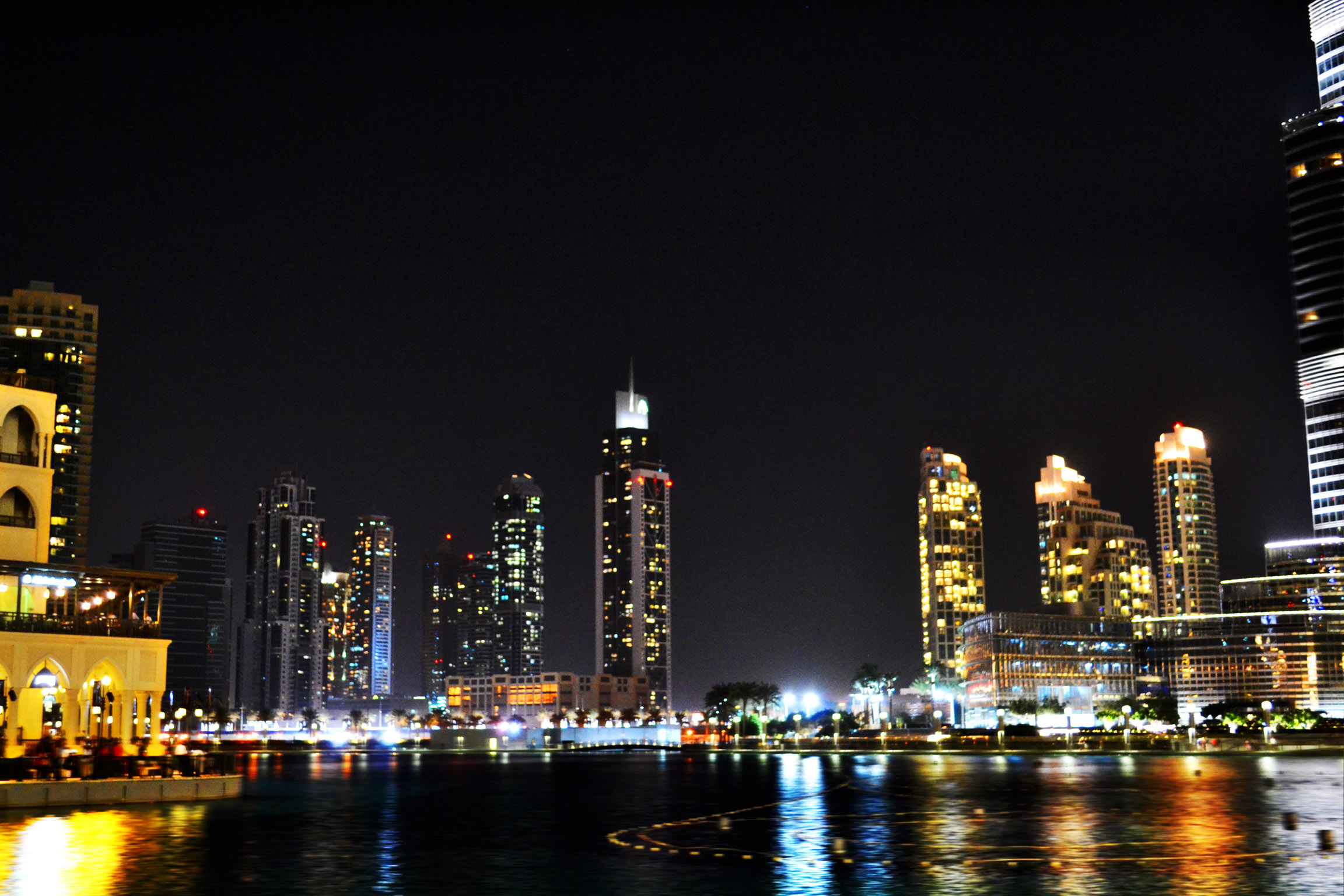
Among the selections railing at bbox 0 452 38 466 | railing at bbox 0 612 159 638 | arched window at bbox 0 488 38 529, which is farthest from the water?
railing at bbox 0 452 38 466

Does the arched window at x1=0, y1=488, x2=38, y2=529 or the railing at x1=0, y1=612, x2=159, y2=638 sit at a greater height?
the arched window at x1=0, y1=488, x2=38, y2=529

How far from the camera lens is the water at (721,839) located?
25781 millimetres

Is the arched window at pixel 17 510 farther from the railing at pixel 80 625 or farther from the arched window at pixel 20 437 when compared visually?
the railing at pixel 80 625

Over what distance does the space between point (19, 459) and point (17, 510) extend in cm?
271

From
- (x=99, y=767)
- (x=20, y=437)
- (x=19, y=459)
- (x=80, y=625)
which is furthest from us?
(x=20, y=437)

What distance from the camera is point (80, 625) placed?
61.0m

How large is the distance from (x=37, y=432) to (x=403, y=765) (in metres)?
49.3

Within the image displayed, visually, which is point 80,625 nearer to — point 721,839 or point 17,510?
point 17,510

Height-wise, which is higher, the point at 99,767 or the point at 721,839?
the point at 99,767

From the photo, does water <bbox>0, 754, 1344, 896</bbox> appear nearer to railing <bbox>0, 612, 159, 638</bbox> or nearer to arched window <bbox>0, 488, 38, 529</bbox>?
railing <bbox>0, 612, 159, 638</bbox>

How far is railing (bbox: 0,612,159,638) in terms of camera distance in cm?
5825

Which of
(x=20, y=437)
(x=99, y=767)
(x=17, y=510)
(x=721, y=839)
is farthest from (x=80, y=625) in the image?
(x=721, y=839)

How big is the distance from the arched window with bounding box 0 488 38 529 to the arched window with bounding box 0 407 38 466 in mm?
1756

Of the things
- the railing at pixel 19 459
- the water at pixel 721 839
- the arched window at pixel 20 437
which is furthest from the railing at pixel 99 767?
the arched window at pixel 20 437
